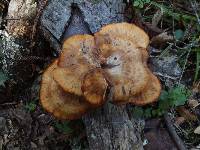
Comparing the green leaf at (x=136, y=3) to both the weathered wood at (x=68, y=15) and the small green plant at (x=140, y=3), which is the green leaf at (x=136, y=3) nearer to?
the small green plant at (x=140, y=3)

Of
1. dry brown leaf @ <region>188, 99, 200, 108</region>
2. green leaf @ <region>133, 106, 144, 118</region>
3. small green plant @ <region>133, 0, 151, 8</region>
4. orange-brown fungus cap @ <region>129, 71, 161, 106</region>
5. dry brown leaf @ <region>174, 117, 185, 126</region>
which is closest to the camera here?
orange-brown fungus cap @ <region>129, 71, 161, 106</region>

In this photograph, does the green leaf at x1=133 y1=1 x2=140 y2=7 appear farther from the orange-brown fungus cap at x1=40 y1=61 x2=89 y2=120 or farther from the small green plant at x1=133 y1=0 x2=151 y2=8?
the orange-brown fungus cap at x1=40 y1=61 x2=89 y2=120

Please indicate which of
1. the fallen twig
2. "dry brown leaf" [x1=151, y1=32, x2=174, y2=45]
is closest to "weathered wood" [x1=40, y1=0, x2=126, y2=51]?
"dry brown leaf" [x1=151, y1=32, x2=174, y2=45]

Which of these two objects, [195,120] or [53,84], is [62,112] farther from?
[195,120]

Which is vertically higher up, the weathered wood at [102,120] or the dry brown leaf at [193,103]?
the weathered wood at [102,120]

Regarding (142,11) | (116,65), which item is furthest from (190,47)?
(116,65)

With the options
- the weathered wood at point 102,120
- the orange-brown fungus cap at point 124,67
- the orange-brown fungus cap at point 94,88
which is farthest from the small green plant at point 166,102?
the orange-brown fungus cap at point 94,88
